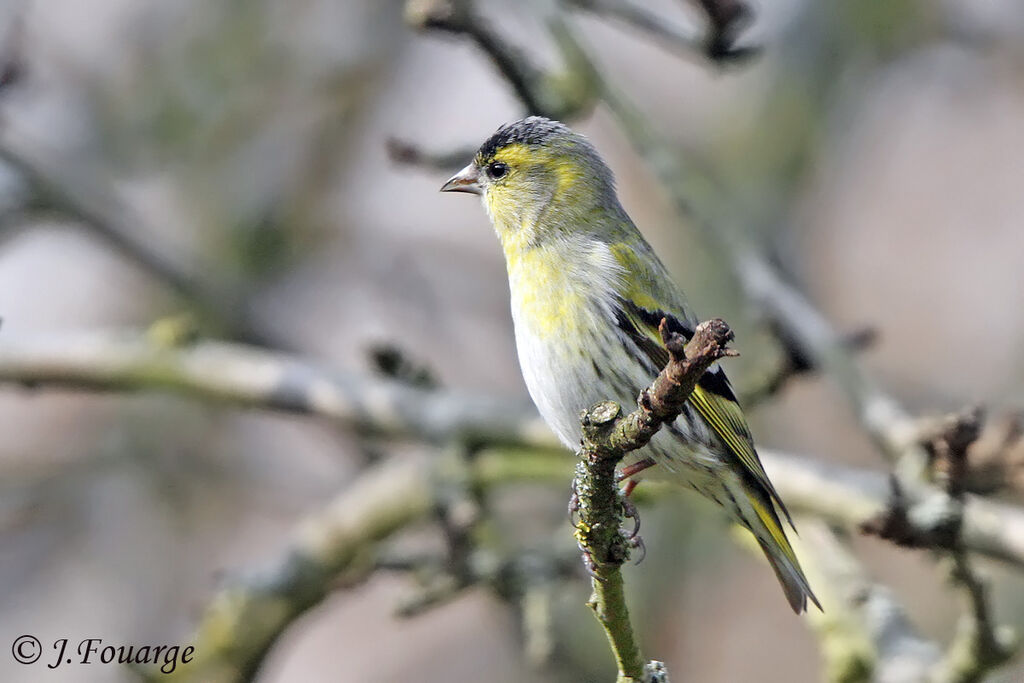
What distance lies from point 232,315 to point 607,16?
2.78m

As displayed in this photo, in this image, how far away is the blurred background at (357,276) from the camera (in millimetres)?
7234

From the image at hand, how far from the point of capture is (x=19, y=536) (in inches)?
303

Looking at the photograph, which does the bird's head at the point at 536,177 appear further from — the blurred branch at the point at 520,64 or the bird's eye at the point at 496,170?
the blurred branch at the point at 520,64

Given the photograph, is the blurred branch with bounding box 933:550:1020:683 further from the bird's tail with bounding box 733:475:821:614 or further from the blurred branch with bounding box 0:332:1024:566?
the blurred branch with bounding box 0:332:1024:566

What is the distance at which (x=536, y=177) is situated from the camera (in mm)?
4531

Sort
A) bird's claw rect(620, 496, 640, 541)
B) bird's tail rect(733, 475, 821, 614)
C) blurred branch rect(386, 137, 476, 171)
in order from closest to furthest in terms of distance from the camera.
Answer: bird's claw rect(620, 496, 640, 541) → bird's tail rect(733, 475, 821, 614) → blurred branch rect(386, 137, 476, 171)

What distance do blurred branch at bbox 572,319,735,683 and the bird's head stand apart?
1.67m

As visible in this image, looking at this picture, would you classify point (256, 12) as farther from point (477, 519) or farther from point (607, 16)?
point (477, 519)

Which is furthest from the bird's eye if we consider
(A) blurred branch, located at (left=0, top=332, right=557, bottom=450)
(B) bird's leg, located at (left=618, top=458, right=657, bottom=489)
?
(B) bird's leg, located at (left=618, top=458, right=657, bottom=489)

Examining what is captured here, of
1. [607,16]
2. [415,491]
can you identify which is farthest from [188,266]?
[607,16]

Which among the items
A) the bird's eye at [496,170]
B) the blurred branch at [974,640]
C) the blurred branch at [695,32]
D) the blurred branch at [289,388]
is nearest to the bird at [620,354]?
the bird's eye at [496,170]

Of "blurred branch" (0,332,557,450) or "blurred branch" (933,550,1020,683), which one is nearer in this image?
"blurred branch" (933,550,1020,683)

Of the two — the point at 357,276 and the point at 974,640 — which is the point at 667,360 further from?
the point at 357,276

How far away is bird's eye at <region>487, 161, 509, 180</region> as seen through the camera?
4.60 meters
